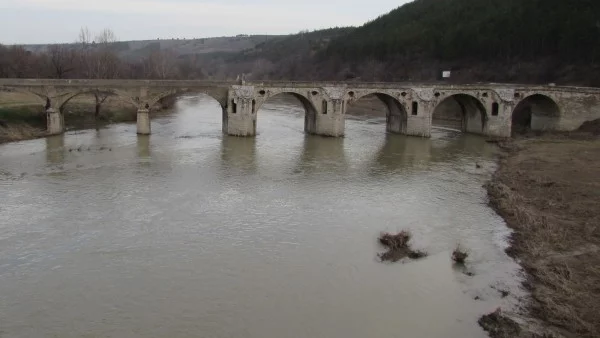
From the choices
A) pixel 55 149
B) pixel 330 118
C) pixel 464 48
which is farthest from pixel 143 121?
pixel 464 48

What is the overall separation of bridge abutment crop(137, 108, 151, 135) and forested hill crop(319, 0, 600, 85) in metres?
44.8

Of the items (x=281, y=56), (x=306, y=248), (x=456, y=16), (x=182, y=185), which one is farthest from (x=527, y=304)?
(x=281, y=56)

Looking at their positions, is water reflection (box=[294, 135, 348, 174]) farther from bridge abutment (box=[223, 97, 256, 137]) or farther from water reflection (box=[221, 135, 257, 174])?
bridge abutment (box=[223, 97, 256, 137])

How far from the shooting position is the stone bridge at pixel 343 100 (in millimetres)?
40022

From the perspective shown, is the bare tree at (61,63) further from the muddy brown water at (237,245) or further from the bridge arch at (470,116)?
the bridge arch at (470,116)

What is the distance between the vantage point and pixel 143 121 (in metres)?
41.3

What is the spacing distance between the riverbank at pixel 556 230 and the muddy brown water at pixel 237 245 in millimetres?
782

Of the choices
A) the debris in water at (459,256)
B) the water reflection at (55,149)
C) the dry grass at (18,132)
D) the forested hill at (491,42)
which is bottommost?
the debris in water at (459,256)

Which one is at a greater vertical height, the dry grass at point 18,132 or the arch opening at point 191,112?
the arch opening at point 191,112

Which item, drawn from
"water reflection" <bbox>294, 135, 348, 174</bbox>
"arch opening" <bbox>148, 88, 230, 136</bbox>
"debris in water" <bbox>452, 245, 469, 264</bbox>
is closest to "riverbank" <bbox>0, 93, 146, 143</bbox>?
"arch opening" <bbox>148, 88, 230, 136</bbox>

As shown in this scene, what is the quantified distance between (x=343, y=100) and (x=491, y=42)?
42586 millimetres

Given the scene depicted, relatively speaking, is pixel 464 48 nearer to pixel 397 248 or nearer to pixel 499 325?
pixel 397 248

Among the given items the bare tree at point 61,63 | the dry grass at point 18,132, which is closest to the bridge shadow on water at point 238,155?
the dry grass at point 18,132

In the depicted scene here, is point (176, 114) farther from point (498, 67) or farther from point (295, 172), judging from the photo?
point (498, 67)
